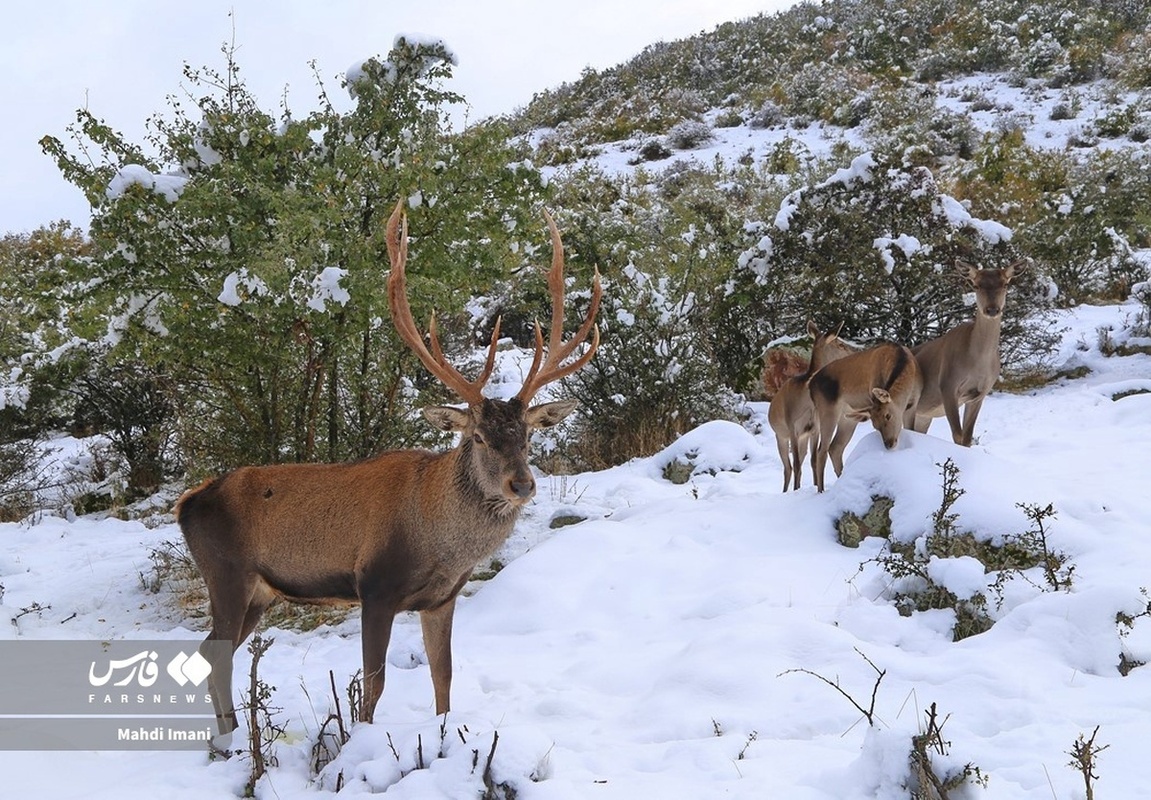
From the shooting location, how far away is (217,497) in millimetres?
4207

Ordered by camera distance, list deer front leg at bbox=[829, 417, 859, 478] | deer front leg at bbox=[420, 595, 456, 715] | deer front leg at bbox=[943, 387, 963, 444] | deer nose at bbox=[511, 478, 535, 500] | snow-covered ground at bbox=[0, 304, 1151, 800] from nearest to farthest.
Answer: snow-covered ground at bbox=[0, 304, 1151, 800] < deer nose at bbox=[511, 478, 535, 500] < deer front leg at bbox=[420, 595, 456, 715] < deer front leg at bbox=[943, 387, 963, 444] < deer front leg at bbox=[829, 417, 859, 478]

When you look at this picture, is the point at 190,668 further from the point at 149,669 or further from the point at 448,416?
the point at 448,416

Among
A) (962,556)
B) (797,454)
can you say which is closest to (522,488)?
(962,556)

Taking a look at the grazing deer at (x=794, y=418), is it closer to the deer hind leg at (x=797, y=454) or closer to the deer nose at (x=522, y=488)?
the deer hind leg at (x=797, y=454)

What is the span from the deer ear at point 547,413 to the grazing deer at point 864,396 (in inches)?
117

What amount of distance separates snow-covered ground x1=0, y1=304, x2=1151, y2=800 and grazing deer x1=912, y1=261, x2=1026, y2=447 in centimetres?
69

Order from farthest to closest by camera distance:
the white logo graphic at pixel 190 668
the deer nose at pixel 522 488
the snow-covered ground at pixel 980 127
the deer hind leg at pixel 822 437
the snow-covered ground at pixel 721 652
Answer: the snow-covered ground at pixel 980 127 < the deer hind leg at pixel 822 437 < the white logo graphic at pixel 190 668 < the deer nose at pixel 522 488 < the snow-covered ground at pixel 721 652

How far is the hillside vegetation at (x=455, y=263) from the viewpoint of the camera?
19.5 ft

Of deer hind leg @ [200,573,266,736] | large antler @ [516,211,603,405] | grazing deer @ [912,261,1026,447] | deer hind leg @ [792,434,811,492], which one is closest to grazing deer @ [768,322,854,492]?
deer hind leg @ [792,434,811,492]

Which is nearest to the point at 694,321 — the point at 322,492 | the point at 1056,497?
the point at 1056,497

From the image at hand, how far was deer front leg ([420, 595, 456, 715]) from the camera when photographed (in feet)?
13.3

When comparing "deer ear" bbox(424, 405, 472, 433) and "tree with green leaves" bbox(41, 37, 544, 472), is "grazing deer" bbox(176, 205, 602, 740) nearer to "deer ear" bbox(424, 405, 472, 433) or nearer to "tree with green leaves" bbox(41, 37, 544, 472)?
"deer ear" bbox(424, 405, 472, 433)

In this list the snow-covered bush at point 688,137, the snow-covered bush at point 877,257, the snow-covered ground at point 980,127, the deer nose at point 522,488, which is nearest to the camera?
the deer nose at point 522,488

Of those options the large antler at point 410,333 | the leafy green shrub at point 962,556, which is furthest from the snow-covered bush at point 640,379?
the large antler at point 410,333
